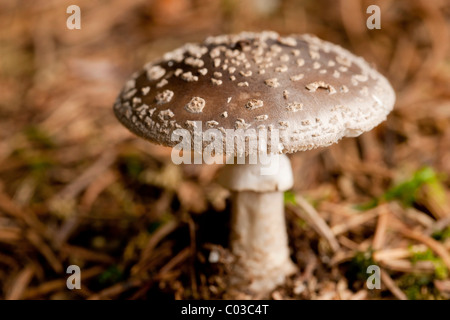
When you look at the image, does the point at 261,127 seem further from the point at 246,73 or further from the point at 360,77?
the point at 360,77

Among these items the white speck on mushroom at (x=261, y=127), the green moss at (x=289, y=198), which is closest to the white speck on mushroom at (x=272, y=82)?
the white speck on mushroom at (x=261, y=127)

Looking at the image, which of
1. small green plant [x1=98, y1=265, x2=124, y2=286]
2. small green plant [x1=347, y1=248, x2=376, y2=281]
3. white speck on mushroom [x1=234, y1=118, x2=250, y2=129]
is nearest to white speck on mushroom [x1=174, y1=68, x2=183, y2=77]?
white speck on mushroom [x1=234, y1=118, x2=250, y2=129]

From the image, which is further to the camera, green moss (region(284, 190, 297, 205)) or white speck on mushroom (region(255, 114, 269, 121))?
green moss (region(284, 190, 297, 205))

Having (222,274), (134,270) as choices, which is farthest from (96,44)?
(222,274)

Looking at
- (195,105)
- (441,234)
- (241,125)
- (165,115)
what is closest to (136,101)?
(165,115)

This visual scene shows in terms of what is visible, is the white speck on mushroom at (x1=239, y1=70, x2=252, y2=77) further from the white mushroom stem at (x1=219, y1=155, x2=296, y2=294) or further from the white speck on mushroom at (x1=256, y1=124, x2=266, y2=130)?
the white mushroom stem at (x1=219, y1=155, x2=296, y2=294)

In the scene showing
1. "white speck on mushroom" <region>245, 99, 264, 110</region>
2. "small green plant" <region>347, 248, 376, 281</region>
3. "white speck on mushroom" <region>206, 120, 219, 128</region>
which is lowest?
"small green plant" <region>347, 248, 376, 281</region>

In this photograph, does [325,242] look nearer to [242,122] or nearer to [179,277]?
[179,277]

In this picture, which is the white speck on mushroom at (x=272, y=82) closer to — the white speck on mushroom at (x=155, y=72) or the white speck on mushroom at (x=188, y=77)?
the white speck on mushroom at (x=188, y=77)
